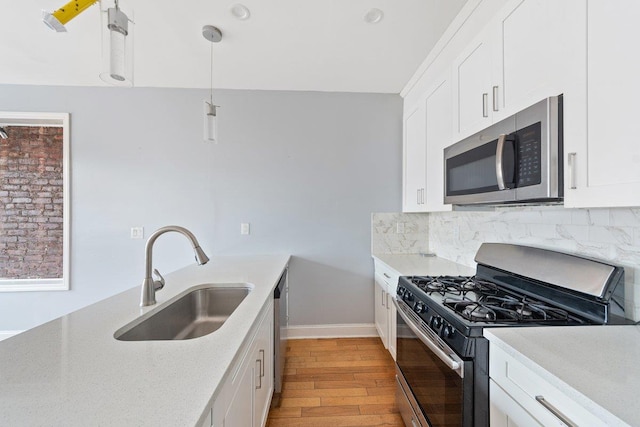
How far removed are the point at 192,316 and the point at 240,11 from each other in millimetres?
1884

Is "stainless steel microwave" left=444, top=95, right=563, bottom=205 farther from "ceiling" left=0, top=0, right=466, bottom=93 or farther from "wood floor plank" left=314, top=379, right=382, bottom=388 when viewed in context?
"wood floor plank" left=314, top=379, right=382, bottom=388

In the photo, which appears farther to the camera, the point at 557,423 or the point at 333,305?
the point at 333,305

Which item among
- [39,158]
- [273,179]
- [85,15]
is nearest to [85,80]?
[39,158]

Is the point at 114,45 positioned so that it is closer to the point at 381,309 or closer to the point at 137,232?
the point at 137,232

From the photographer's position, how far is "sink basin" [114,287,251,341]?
3.98 feet

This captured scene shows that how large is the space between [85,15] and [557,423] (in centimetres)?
301

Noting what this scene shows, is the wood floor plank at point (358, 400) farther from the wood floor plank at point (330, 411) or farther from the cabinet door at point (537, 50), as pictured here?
→ the cabinet door at point (537, 50)

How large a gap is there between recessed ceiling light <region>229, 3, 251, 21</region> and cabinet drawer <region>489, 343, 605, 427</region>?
7.23 ft

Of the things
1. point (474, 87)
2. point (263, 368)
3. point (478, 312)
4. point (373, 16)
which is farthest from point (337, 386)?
point (373, 16)

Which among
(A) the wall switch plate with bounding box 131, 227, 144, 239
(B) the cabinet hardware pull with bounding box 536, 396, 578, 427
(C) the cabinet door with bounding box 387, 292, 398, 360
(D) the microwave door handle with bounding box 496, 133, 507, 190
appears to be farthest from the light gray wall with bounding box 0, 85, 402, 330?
(B) the cabinet hardware pull with bounding box 536, 396, 578, 427

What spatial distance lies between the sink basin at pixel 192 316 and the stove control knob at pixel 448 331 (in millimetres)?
1073

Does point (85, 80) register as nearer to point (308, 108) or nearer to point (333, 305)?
point (308, 108)

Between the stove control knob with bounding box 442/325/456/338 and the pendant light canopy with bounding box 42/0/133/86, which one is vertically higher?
the pendant light canopy with bounding box 42/0/133/86

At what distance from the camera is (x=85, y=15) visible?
70.8 inches
